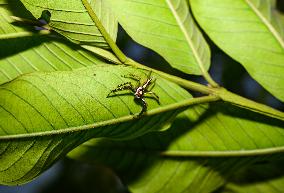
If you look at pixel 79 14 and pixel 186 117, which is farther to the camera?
pixel 186 117

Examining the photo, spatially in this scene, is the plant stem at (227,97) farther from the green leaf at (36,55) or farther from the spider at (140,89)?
the green leaf at (36,55)

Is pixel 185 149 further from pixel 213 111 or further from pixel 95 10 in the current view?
pixel 95 10

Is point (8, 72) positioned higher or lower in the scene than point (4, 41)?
lower

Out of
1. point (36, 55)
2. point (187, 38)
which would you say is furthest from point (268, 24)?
point (36, 55)

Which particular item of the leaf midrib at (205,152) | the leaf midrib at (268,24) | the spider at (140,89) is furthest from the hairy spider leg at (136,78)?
the leaf midrib at (268,24)

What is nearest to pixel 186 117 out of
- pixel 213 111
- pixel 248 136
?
pixel 213 111

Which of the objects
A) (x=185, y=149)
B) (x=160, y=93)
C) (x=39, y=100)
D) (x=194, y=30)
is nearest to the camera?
(x=39, y=100)

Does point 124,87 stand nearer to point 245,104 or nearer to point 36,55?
point 36,55

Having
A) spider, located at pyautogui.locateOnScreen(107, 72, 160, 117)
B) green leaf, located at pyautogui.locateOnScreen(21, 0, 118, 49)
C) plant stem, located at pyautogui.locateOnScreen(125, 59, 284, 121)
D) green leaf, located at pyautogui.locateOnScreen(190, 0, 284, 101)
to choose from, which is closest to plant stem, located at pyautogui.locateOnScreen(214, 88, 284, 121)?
plant stem, located at pyautogui.locateOnScreen(125, 59, 284, 121)
